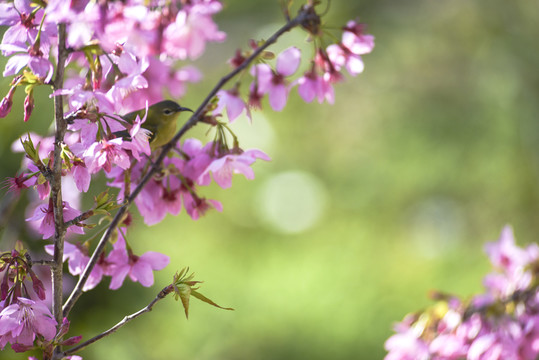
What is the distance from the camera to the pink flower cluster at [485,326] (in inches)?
28.3

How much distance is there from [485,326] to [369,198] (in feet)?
11.6

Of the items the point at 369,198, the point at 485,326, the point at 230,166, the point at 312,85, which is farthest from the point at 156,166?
the point at 369,198

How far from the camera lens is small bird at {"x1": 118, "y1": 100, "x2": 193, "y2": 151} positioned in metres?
0.64

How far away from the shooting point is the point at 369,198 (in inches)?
167

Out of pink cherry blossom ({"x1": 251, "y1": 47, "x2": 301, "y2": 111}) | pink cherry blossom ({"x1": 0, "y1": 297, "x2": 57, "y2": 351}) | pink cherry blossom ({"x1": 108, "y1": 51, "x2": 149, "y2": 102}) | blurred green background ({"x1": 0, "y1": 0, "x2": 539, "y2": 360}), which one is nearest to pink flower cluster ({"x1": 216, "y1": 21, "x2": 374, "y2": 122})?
pink cherry blossom ({"x1": 251, "y1": 47, "x2": 301, "y2": 111})

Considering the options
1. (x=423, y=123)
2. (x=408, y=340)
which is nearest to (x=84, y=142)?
(x=408, y=340)

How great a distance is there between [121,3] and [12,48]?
4.1 inches

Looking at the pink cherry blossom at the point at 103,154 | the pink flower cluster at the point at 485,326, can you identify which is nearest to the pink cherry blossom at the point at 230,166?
the pink cherry blossom at the point at 103,154

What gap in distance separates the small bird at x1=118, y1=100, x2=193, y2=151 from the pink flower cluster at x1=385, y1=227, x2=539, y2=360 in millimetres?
396

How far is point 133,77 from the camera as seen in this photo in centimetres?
45

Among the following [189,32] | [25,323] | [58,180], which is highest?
[189,32]

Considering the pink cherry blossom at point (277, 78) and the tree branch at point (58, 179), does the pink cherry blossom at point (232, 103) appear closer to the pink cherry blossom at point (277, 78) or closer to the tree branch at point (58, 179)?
the pink cherry blossom at point (277, 78)

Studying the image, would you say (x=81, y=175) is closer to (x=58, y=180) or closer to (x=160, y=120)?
(x=58, y=180)

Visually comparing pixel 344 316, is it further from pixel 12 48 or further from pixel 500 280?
pixel 12 48
